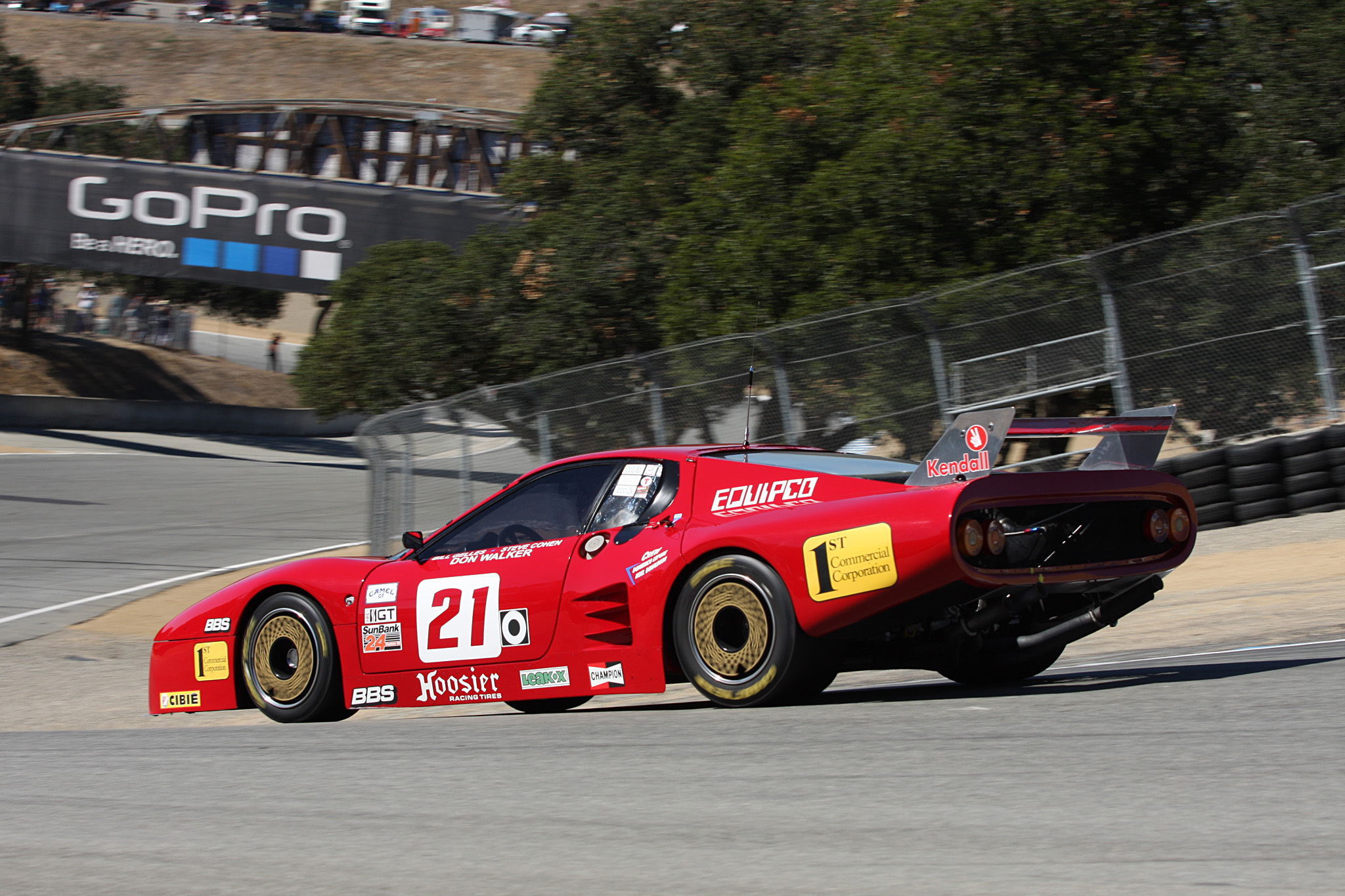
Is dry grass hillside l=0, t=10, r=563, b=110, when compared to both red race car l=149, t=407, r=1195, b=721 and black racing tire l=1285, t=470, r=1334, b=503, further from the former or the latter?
red race car l=149, t=407, r=1195, b=721

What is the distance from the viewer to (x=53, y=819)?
156 inches

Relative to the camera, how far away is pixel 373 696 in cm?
638

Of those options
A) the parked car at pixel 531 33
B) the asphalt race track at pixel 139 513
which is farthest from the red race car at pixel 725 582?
the parked car at pixel 531 33

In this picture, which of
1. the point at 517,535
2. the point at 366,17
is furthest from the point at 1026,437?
the point at 366,17

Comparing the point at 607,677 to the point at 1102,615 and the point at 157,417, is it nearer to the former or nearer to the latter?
the point at 1102,615

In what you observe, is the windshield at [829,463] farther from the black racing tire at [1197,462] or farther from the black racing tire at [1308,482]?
the black racing tire at [1308,482]

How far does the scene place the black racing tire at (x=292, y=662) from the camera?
257 inches

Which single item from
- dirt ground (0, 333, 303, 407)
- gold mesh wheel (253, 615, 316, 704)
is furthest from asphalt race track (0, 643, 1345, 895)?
dirt ground (0, 333, 303, 407)

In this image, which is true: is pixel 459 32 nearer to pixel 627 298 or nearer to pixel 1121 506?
pixel 627 298

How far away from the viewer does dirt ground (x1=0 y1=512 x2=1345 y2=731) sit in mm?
7500

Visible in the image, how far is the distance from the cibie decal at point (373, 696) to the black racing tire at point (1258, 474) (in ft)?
24.8

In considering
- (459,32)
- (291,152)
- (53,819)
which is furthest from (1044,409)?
(459,32)

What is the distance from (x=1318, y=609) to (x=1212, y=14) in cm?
1130

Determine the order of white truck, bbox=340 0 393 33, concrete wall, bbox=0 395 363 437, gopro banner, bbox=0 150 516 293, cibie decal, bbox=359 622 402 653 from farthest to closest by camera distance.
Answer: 1. white truck, bbox=340 0 393 33
2. concrete wall, bbox=0 395 363 437
3. gopro banner, bbox=0 150 516 293
4. cibie decal, bbox=359 622 402 653
